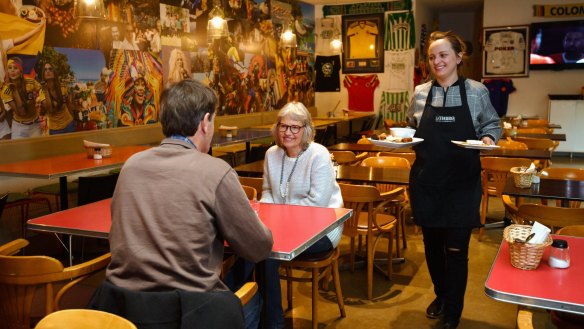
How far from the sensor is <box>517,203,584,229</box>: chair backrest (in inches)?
122

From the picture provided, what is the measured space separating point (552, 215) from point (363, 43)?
9.28 meters

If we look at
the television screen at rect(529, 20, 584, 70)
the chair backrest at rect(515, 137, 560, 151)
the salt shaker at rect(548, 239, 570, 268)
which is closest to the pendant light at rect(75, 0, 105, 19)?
the salt shaker at rect(548, 239, 570, 268)

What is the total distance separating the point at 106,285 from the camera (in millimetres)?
1848

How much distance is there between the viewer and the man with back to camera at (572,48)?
11.1 meters

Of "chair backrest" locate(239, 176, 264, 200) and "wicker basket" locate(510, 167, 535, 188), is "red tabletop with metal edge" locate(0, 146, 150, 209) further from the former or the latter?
"wicker basket" locate(510, 167, 535, 188)

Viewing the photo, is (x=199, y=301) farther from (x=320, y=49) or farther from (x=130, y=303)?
(x=320, y=49)

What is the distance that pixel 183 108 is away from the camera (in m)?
1.93

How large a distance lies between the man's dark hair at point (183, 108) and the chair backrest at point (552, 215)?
87.6 inches

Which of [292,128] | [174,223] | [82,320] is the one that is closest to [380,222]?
[292,128]

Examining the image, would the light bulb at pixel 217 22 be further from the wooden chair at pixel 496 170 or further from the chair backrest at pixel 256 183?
the wooden chair at pixel 496 170

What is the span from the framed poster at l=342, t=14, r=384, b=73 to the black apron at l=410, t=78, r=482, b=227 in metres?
8.92

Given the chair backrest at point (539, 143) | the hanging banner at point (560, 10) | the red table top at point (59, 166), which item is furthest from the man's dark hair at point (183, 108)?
the hanging banner at point (560, 10)

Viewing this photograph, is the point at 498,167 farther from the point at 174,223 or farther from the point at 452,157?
the point at 174,223

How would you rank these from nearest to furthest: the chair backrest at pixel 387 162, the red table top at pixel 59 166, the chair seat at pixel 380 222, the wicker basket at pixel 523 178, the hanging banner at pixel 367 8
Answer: the wicker basket at pixel 523 178
the chair seat at pixel 380 222
the red table top at pixel 59 166
the chair backrest at pixel 387 162
the hanging banner at pixel 367 8
